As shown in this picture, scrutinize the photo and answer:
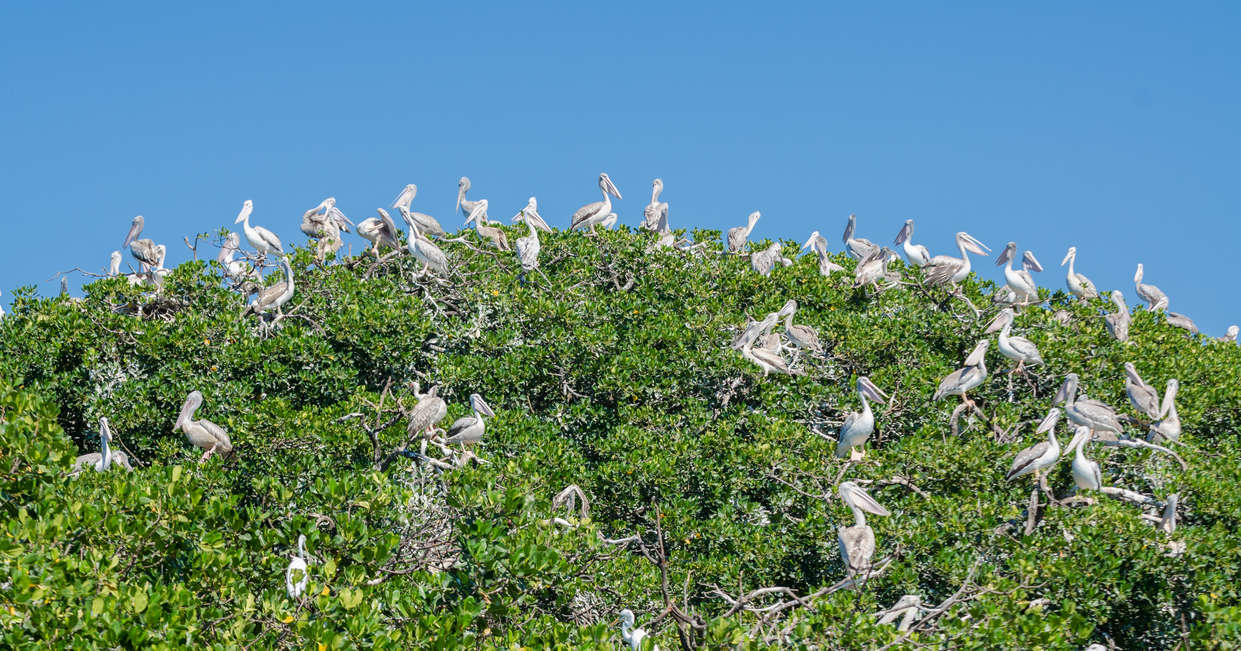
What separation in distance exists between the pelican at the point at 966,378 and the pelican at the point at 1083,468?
5.84 ft

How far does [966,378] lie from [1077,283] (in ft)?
26.7

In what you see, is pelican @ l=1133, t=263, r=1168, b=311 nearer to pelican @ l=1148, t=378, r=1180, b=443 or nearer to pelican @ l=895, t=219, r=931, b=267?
pelican @ l=895, t=219, r=931, b=267

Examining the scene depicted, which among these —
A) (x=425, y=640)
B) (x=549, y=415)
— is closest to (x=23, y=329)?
(x=549, y=415)

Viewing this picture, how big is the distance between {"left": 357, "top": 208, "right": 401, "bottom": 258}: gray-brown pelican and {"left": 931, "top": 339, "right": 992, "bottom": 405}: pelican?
7.92 m

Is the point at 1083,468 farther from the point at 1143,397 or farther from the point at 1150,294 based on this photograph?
the point at 1150,294

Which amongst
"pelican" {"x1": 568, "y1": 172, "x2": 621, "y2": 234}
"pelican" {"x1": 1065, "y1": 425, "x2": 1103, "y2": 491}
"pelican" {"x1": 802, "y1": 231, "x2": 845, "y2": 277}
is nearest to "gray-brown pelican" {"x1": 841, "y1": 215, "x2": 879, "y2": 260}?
"pelican" {"x1": 802, "y1": 231, "x2": 845, "y2": 277}

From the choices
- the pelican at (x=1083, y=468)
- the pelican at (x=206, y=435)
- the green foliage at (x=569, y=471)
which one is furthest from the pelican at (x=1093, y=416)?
the pelican at (x=206, y=435)

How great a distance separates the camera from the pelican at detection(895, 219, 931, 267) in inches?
784

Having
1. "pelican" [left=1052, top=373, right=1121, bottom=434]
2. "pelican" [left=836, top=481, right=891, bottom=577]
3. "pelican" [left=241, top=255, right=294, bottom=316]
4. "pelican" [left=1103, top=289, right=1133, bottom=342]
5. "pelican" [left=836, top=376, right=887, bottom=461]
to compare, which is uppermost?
"pelican" [left=1103, top=289, right=1133, bottom=342]

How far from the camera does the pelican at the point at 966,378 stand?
1252 cm

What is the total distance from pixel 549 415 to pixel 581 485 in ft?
7.01

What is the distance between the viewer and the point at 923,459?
1091 cm

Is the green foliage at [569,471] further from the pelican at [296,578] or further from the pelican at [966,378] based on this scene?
the pelican at [966,378]

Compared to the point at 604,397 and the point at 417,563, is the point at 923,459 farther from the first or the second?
the point at 417,563
